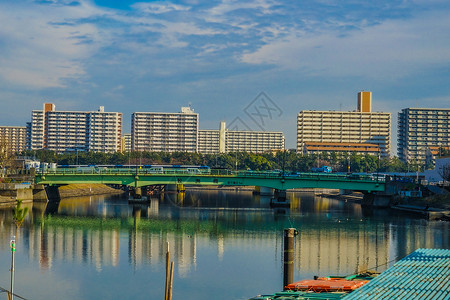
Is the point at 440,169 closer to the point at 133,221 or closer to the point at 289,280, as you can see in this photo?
the point at 133,221

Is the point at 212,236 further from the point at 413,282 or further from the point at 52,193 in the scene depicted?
the point at 52,193

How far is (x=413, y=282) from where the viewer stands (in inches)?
1128

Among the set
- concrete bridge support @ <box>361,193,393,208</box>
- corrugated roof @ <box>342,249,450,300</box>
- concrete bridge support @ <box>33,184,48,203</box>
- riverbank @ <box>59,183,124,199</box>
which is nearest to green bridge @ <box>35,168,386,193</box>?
concrete bridge support @ <box>361,193,393,208</box>

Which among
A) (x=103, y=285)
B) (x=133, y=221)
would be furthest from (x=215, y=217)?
(x=103, y=285)

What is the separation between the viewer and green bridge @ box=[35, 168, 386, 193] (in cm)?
10738

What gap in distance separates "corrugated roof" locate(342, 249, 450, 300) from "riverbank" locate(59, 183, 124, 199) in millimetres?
106098

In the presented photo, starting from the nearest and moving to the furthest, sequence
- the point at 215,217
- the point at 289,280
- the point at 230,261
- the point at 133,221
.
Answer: the point at 289,280
the point at 230,261
the point at 133,221
the point at 215,217

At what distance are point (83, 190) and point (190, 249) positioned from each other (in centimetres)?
9121

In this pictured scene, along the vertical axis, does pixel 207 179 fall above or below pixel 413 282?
above

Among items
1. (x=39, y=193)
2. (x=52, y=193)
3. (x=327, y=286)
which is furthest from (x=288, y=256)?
(x=52, y=193)

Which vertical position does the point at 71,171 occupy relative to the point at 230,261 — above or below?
above

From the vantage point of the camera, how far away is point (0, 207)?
95688mm

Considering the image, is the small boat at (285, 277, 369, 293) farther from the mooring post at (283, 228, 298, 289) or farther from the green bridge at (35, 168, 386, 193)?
the green bridge at (35, 168, 386, 193)

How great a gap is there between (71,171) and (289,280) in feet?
258
